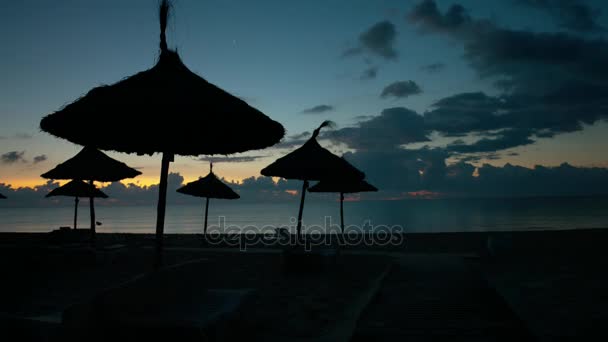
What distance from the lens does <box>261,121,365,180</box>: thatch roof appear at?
7.71 meters

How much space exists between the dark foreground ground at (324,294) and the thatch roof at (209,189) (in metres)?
3.25

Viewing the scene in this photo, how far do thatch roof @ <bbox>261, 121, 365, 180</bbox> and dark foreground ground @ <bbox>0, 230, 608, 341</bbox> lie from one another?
1.54 m

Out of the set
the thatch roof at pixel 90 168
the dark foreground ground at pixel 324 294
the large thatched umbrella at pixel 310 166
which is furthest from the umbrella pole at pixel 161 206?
the thatch roof at pixel 90 168

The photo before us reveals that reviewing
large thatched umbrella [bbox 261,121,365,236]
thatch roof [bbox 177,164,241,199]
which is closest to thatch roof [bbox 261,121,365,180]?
large thatched umbrella [bbox 261,121,365,236]

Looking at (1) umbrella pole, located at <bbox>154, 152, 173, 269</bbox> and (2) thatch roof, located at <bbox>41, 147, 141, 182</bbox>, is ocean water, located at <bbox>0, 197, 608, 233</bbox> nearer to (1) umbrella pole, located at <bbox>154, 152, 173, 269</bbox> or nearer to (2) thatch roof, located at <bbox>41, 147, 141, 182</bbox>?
(2) thatch roof, located at <bbox>41, 147, 141, 182</bbox>

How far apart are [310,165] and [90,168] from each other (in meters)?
5.47

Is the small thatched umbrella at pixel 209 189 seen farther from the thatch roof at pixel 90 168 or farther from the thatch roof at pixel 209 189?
the thatch roof at pixel 90 168

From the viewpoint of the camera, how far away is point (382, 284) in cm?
570

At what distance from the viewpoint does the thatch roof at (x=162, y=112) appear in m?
3.78

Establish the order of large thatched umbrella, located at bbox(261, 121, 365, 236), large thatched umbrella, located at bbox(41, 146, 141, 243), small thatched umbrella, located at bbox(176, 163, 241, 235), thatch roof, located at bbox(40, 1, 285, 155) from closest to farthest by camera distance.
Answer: thatch roof, located at bbox(40, 1, 285, 155)
large thatched umbrella, located at bbox(261, 121, 365, 236)
large thatched umbrella, located at bbox(41, 146, 141, 243)
small thatched umbrella, located at bbox(176, 163, 241, 235)

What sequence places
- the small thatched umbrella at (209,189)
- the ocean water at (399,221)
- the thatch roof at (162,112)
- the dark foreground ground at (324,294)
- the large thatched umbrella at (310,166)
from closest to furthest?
the dark foreground ground at (324,294) < the thatch roof at (162,112) < the large thatched umbrella at (310,166) < the small thatched umbrella at (209,189) < the ocean water at (399,221)

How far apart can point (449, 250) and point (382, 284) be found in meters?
6.74

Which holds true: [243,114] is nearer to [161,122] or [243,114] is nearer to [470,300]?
[161,122]

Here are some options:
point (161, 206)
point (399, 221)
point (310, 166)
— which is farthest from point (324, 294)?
point (399, 221)
